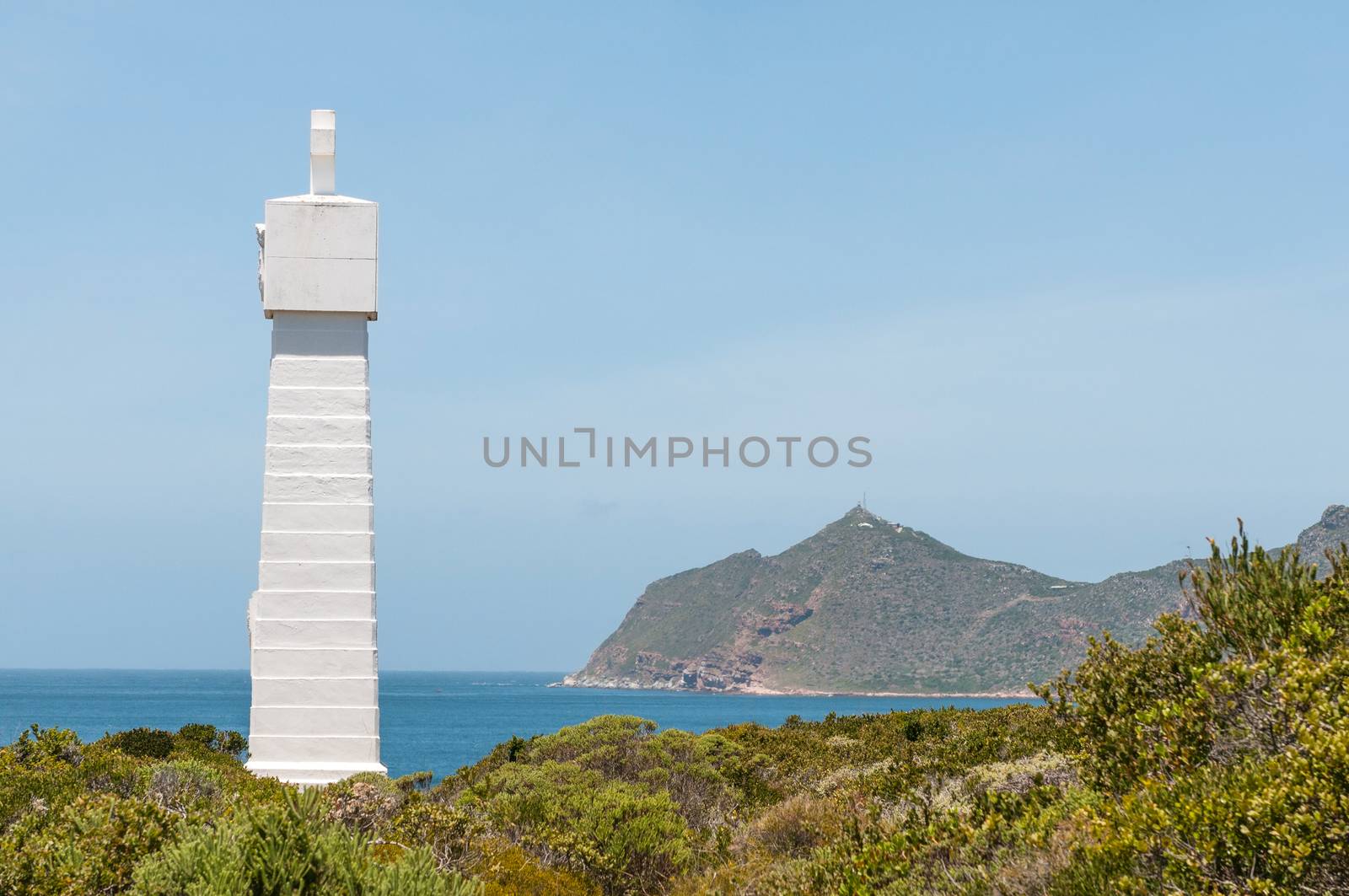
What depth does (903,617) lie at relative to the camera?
168000mm

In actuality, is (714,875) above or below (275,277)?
below

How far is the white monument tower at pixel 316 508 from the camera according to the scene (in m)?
16.9

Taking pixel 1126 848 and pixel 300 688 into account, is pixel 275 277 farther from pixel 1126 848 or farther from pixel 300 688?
pixel 1126 848

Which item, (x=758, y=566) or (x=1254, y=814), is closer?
(x=1254, y=814)

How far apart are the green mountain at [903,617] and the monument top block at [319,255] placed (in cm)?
13006

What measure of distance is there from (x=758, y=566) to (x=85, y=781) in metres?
184

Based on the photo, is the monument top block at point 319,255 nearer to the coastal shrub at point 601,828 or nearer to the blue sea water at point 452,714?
the coastal shrub at point 601,828

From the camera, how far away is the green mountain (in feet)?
487

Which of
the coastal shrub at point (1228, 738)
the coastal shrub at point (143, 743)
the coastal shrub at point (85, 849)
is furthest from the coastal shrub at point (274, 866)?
the coastal shrub at point (143, 743)

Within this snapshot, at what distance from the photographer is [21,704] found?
521 ft

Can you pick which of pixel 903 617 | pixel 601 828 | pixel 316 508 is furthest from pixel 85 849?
pixel 903 617

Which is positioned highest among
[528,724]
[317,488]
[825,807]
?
[317,488]

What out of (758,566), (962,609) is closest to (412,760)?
(962,609)

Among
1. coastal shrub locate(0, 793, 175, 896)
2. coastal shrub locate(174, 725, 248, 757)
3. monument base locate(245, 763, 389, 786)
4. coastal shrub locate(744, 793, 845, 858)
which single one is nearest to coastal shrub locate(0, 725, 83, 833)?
monument base locate(245, 763, 389, 786)
